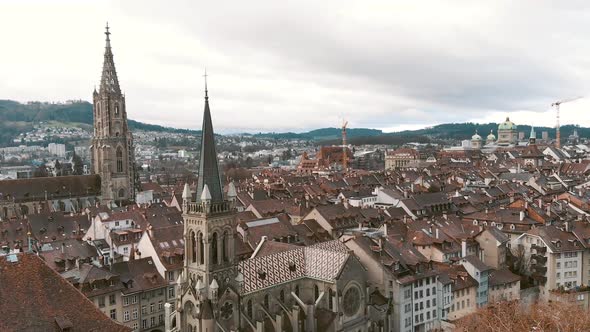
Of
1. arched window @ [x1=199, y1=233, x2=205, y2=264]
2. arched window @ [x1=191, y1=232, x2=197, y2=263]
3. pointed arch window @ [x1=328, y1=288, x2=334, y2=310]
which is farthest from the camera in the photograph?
pointed arch window @ [x1=328, y1=288, x2=334, y2=310]

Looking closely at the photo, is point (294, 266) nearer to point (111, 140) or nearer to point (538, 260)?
point (538, 260)

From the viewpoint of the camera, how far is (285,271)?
200ft

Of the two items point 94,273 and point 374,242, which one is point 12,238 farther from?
point 374,242

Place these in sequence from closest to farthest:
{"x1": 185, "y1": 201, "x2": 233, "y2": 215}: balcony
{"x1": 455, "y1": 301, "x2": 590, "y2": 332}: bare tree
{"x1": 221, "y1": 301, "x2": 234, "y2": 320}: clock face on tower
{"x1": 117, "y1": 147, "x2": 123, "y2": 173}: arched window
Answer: {"x1": 455, "y1": 301, "x2": 590, "y2": 332}: bare tree, {"x1": 185, "y1": 201, "x2": 233, "y2": 215}: balcony, {"x1": 221, "y1": 301, "x2": 234, "y2": 320}: clock face on tower, {"x1": 117, "y1": 147, "x2": 123, "y2": 173}: arched window

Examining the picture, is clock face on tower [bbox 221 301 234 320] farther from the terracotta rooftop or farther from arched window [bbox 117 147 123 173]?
arched window [bbox 117 147 123 173]

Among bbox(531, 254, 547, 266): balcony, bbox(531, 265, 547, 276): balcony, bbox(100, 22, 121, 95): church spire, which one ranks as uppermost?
bbox(100, 22, 121, 95): church spire

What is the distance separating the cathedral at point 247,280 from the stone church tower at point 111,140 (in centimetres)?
8911

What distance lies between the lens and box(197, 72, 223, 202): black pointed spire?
172ft

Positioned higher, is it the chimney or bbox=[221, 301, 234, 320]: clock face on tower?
bbox=[221, 301, 234, 320]: clock face on tower

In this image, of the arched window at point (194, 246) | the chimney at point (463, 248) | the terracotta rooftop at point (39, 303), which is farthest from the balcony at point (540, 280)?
the terracotta rooftop at point (39, 303)

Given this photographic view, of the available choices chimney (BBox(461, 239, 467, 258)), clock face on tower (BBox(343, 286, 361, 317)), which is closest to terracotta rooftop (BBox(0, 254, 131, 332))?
clock face on tower (BBox(343, 286, 361, 317))

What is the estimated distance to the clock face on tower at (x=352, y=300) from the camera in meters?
63.1

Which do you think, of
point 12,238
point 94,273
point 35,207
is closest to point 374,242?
point 94,273

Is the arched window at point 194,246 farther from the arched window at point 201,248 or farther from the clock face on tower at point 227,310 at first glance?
the clock face on tower at point 227,310
